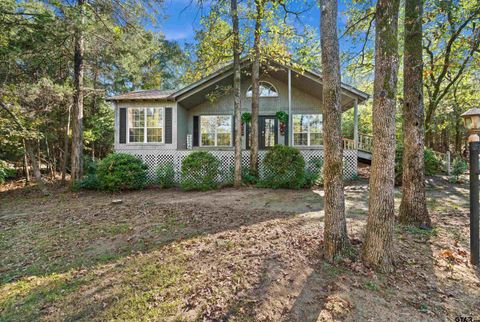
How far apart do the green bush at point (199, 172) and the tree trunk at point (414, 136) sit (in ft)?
20.8

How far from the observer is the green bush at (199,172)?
9.41 m

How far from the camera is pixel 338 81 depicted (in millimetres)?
3449

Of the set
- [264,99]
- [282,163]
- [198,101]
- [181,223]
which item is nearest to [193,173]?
[282,163]

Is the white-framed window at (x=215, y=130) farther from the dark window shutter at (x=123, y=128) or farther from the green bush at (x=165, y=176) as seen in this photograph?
the dark window shutter at (x=123, y=128)

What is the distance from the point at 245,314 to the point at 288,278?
79 centimetres

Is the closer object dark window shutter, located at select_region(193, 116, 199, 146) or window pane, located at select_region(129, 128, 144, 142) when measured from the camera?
window pane, located at select_region(129, 128, 144, 142)

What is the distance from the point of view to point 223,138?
13.4 meters

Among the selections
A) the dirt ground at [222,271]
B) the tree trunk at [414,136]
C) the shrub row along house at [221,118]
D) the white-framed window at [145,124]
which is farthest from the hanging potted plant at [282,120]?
the tree trunk at [414,136]

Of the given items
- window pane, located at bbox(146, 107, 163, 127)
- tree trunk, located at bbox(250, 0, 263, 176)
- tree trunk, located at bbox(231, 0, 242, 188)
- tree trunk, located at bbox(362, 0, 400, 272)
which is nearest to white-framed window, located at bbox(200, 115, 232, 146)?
window pane, located at bbox(146, 107, 163, 127)

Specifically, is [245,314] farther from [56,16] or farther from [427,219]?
[56,16]

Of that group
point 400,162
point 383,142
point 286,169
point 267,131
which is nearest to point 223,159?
point 286,169

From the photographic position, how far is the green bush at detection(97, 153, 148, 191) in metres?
9.27

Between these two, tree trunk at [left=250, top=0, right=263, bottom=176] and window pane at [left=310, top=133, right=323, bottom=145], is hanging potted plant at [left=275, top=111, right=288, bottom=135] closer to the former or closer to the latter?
window pane at [left=310, top=133, right=323, bottom=145]

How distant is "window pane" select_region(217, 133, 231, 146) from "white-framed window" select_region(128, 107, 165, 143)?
9.78 feet
